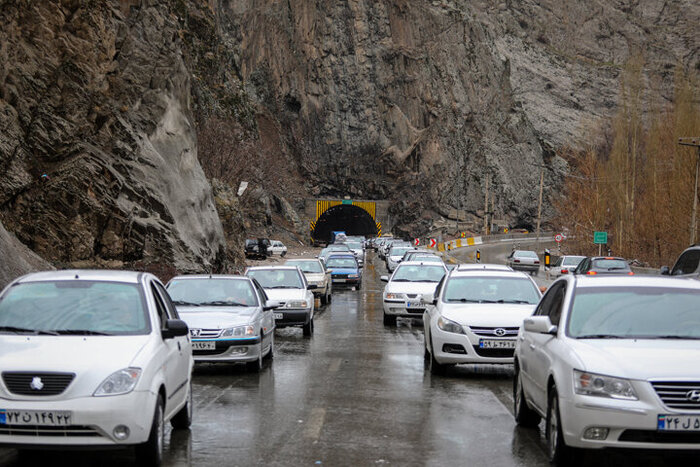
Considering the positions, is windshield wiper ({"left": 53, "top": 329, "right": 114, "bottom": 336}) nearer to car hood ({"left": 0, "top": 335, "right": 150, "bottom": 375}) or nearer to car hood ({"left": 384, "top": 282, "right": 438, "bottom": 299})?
car hood ({"left": 0, "top": 335, "right": 150, "bottom": 375})

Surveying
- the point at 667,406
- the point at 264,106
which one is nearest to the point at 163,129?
the point at 667,406

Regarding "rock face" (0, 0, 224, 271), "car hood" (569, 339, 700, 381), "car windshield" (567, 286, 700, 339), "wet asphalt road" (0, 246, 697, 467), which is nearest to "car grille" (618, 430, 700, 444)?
"wet asphalt road" (0, 246, 697, 467)

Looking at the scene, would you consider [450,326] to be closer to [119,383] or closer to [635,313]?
[635,313]

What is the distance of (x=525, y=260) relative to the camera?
→ 174 ft

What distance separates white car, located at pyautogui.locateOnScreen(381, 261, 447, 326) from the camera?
2183cm

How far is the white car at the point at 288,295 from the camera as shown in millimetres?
19422

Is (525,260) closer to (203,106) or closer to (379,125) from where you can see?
(203,106)

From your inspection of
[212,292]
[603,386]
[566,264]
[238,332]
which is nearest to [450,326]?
[238,332]

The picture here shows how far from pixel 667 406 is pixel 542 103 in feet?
398

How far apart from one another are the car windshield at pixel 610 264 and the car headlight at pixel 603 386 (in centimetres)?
2567

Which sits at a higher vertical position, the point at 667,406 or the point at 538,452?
the point at 667,406

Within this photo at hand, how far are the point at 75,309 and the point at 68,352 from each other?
100 cm

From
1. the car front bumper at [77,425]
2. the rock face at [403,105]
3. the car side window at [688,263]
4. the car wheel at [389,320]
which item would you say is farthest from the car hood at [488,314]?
the rock face at [403,105]

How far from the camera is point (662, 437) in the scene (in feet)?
21.9
